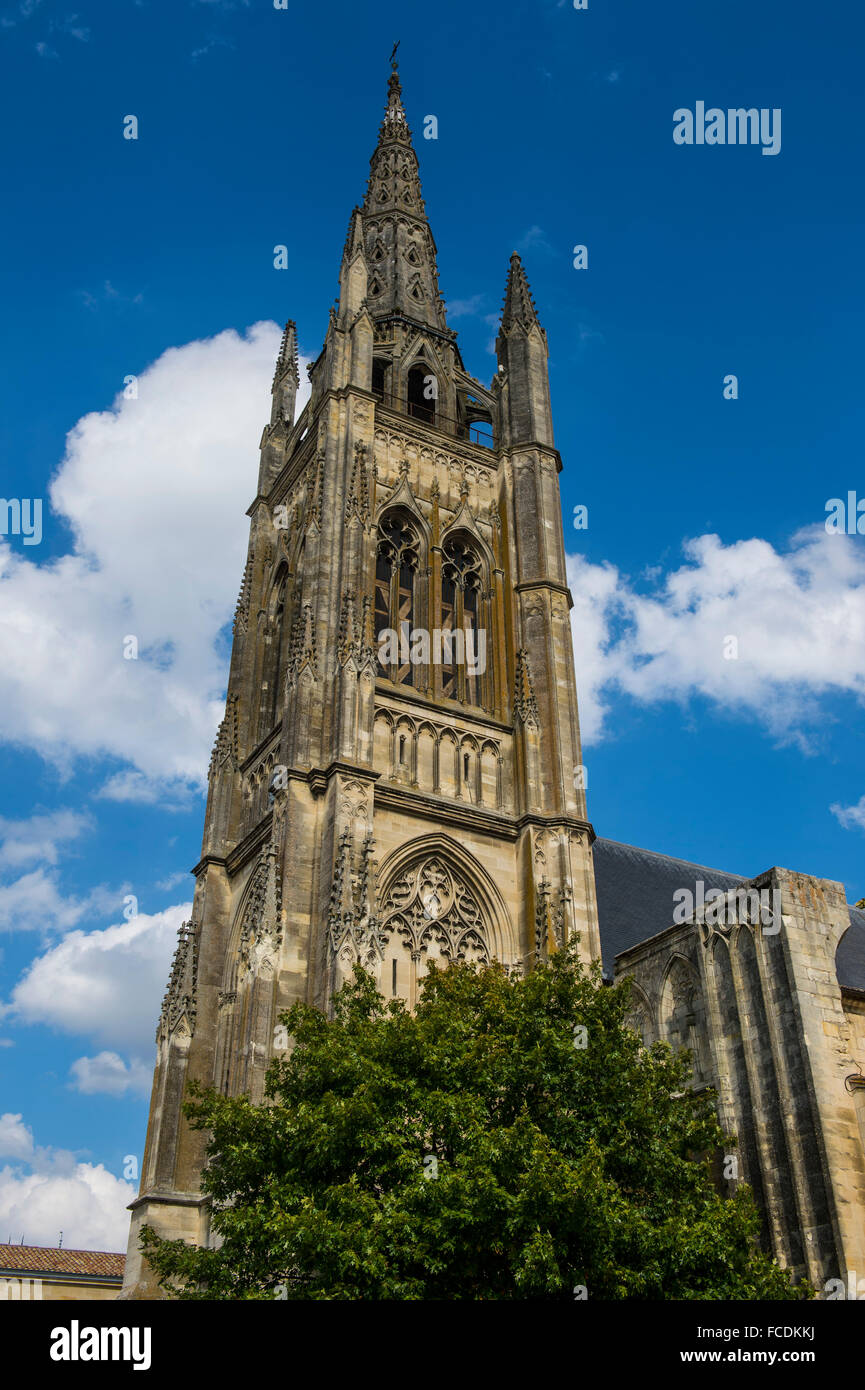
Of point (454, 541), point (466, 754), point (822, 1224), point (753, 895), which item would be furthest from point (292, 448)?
point (822, 1224)

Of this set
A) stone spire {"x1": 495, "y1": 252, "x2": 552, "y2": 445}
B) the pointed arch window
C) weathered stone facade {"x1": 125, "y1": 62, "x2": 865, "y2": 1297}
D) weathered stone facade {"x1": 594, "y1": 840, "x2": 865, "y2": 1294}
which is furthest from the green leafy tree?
stone spire {"x1": 495, "y1": 252, "x2": 552, "y2": 445}

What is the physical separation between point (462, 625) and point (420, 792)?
5.54m

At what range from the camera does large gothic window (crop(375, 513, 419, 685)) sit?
2692 centimetres

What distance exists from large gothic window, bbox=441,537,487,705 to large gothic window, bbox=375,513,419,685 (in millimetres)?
822

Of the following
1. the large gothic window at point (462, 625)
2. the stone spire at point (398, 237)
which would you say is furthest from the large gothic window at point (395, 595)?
the stone spire at point (398, 237)

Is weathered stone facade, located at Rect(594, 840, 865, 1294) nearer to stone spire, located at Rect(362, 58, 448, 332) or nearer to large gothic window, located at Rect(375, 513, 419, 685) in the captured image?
large gothic window, located at Rect(375, 513, 419, 685)

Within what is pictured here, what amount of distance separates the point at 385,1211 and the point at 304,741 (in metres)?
11.3

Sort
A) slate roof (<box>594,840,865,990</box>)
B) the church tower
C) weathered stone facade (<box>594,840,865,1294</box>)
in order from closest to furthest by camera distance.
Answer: weathered stone facade (<box>594,840,865,1294</box>)
the church tower
slate roof (<box>594,840,865,990</box>)

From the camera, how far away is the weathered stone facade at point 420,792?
65.3ft

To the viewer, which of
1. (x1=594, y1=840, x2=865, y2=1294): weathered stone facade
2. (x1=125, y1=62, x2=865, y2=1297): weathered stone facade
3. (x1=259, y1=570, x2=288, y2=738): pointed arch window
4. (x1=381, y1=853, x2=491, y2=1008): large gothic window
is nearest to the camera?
(x1=594, y1=840, x2=865, y2=1294): weathered stone facade

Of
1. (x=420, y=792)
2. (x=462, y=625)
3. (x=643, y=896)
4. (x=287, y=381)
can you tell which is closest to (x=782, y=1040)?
(x=420, y=792)

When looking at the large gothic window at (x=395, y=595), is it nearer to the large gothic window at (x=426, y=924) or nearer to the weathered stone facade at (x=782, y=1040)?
the large gothic window at (x=426, y=924)

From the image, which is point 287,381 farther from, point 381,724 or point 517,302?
point 381,724

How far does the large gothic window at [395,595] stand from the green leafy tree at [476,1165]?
10.3m
